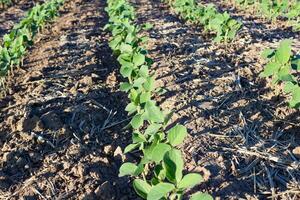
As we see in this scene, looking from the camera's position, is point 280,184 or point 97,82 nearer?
point 280,184

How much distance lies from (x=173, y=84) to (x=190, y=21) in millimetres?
3537

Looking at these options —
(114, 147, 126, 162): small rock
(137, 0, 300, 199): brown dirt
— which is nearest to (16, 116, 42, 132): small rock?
(114, 147, 126, 162): small rock

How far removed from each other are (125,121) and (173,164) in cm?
156

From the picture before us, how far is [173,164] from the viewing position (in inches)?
82.7

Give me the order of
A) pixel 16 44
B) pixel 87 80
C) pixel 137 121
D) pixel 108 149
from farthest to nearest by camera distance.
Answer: pixel 16 44, pixel 87 80, pixel 108 149, pixel 137 121

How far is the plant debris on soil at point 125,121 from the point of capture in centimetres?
271

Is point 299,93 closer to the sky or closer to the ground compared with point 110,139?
closer to the sky

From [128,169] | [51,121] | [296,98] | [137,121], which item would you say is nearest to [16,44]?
[51,121]

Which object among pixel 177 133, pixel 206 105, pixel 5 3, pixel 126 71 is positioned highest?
pixel 177 133

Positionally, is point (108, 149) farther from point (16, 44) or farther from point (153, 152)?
point (16, 44)

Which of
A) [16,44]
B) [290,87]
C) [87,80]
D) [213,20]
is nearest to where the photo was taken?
[290,87]

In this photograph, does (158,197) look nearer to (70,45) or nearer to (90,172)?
(90,172)

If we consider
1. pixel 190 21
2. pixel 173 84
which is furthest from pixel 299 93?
pixel 190 21

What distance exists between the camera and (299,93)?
10.6 ft
